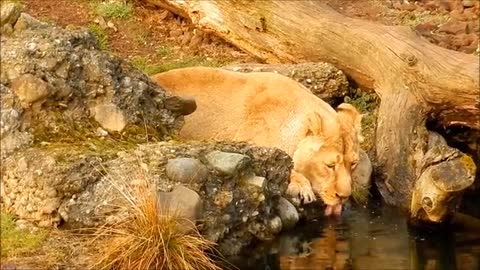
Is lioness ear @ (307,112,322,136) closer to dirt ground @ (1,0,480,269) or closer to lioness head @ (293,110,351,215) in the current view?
lioness head @ (293,110,351,215)

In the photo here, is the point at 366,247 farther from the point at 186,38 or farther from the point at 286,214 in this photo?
the point at 186,38

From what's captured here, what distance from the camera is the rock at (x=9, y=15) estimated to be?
880cm

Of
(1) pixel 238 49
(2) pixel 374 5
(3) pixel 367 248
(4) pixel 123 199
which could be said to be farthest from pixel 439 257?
(2) pixel 374 5

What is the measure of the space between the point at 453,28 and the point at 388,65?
114 inches

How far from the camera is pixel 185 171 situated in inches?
322

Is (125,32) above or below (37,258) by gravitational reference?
below

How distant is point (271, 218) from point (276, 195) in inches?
10.7

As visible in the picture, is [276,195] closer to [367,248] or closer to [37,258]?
[367,248]

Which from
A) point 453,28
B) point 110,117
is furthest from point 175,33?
point 110,117

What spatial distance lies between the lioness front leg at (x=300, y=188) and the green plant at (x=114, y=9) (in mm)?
5732

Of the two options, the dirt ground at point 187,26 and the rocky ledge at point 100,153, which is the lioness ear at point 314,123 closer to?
the rocky ledge at point 100,153

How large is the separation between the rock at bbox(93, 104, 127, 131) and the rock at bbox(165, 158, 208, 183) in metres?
0.71

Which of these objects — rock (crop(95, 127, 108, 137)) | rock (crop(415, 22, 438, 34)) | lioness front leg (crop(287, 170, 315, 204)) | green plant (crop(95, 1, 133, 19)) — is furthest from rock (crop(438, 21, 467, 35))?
rock (crop(95, 127, 108, 137))

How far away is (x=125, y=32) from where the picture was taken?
14258 mm
